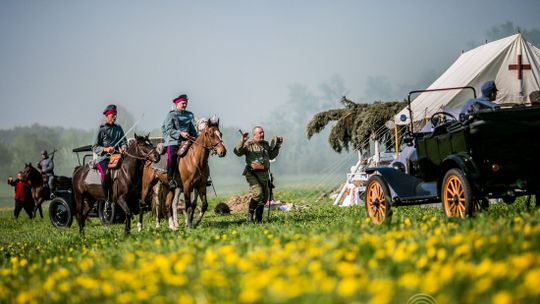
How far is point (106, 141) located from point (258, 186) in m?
3.56

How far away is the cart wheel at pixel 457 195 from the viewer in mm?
7996

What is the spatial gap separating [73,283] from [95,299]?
2.59ft

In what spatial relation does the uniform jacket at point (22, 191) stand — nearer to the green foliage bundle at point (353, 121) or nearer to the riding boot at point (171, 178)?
the green foliage bundle at point (353, 121)

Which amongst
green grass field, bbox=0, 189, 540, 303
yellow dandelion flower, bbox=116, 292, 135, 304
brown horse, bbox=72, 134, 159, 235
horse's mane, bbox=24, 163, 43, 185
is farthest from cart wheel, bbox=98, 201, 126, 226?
yellow dandelion flower, bbox=116, 292, 135, 304

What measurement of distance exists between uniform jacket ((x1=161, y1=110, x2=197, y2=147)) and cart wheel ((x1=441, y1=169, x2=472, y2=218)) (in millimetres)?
6469

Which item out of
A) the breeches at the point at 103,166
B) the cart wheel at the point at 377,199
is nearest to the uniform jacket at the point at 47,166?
the breeches at the point at 103,166

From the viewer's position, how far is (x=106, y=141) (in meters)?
13.2

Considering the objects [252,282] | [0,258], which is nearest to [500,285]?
[252,282]

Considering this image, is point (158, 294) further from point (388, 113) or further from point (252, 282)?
point (388, 113)

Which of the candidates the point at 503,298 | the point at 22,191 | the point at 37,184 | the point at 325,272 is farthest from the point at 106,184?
the point at 22,191

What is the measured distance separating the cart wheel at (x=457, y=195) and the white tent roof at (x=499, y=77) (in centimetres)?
1042

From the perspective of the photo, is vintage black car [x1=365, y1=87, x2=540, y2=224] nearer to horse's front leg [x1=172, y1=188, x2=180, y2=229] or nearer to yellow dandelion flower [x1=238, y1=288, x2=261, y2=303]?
yellow dandelion flower [x1=238, y1=288, x2=261, y2=303]

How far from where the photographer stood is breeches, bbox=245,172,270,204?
13688 mm

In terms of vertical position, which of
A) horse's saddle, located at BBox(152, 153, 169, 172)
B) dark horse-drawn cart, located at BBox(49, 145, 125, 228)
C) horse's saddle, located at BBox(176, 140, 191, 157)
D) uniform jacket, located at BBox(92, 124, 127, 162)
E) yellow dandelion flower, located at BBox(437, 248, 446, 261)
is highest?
uniform jacket, located at BBox(92, 124, 127, 162)
